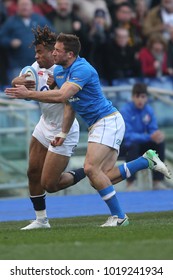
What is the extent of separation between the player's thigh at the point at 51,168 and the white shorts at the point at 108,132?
54cm

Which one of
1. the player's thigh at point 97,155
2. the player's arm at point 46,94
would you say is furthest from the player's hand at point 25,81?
the player's thigh at point 97,155

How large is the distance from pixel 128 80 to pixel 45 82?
735cm

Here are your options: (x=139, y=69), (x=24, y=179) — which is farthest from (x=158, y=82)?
(x=24, y=179)

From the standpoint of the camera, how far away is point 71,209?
15406 millimetres

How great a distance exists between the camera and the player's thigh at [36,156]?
40.3 feet

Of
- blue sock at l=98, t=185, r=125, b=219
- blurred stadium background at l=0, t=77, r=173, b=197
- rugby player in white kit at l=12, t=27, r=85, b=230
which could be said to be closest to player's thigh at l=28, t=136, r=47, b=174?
rugby player in white kit at l=12, t=27, r=85, b=230

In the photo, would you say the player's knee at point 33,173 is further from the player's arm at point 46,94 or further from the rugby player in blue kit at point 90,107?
the player's arm at point 46,94

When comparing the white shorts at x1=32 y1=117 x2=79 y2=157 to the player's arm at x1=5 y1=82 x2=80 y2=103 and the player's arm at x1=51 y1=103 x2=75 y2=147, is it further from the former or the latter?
the player's arm at x1=5 y1=82 x2=80 y2=103

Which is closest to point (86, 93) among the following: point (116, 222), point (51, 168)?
point (51, 168)

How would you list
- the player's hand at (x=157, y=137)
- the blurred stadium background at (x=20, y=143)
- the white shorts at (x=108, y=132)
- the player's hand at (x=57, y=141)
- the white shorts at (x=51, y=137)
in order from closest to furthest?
the white shorts at (x=108, y=132), the player's hand at (x=57, y=141), the white shorts at (x=51, y=137), the blurred stadium background at (x=20, y=143), the player's hand at (x=157, y=137)

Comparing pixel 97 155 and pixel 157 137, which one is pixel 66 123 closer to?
pixel 97 155

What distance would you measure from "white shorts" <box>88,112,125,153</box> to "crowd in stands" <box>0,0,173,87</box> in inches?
259

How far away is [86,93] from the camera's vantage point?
1172 centimetres
